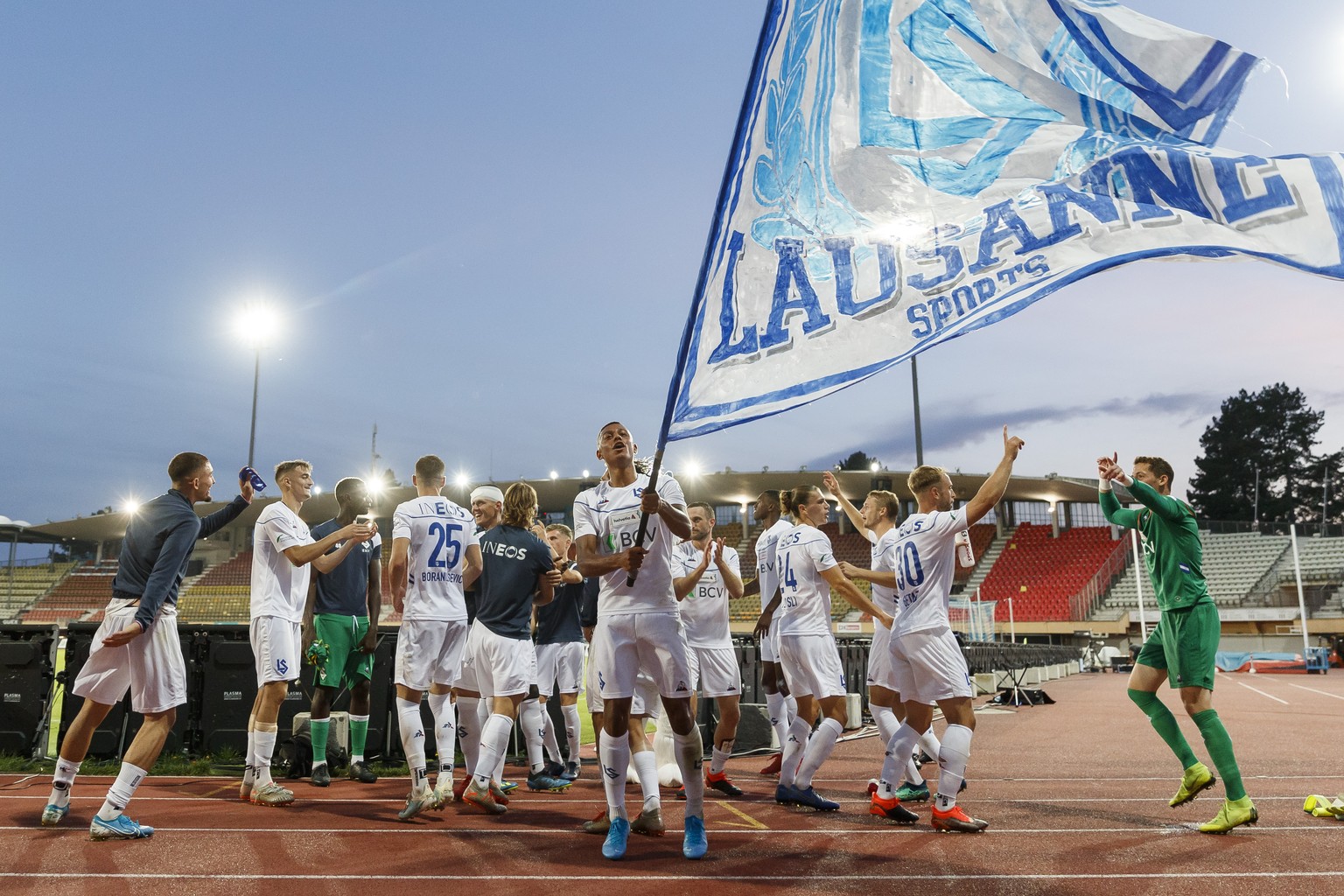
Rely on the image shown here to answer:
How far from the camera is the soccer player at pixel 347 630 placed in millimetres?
7660

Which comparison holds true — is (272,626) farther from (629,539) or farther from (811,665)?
(811,665)

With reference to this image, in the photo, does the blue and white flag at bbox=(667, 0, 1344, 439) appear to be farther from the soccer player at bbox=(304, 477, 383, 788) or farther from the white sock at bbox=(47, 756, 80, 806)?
the white sock at bbox=(47, 756, 80, 806)

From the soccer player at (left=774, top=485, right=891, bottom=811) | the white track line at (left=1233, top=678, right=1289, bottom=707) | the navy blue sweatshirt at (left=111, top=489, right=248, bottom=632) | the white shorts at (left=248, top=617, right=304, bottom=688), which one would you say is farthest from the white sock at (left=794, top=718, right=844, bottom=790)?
the white track line at (left=1233, top=678, right=1289, bottom=707)

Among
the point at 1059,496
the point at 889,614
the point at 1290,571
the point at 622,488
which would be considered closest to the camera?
the point at 622,488

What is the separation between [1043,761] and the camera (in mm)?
9734

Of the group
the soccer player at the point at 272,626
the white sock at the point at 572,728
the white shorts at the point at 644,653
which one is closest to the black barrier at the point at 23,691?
the soccer player at the point at 272,626

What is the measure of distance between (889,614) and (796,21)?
415 cm

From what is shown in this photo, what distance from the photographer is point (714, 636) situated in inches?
300

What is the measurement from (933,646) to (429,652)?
334 centimetres

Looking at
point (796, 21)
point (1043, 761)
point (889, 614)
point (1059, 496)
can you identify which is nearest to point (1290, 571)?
point (1059, 496)

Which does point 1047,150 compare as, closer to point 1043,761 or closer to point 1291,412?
point 1043,761

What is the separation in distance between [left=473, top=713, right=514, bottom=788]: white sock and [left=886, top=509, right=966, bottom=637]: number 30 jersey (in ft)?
8.68

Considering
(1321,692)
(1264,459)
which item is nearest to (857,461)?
(1264,459)

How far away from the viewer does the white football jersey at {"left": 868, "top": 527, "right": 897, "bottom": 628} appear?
6641 mm
